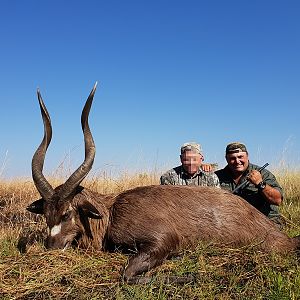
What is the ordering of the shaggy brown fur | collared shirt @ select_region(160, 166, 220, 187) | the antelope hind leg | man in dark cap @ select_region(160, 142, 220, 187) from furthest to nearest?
collared shirt @ select_region(160, 166, 220, 187), man in dark cap @ select_region(160, 142, 220, 187), the shaggy brown fur, the antelope hind leg

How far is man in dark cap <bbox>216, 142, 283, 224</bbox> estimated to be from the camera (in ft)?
20.9

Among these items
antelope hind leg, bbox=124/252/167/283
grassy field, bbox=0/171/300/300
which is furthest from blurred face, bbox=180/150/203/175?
antelope hind leg, bbox=124/252/167/283

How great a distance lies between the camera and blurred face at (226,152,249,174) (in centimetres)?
→ 682

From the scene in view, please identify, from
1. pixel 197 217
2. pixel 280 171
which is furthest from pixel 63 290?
pixel 280 171

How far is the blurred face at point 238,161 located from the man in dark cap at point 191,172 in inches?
14.3

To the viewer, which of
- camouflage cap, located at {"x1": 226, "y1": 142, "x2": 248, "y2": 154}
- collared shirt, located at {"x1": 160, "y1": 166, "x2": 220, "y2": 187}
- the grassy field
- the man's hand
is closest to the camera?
the grassy field

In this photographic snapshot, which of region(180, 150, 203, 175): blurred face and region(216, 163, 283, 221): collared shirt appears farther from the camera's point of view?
region(180, 150, 203, 175): blurred face

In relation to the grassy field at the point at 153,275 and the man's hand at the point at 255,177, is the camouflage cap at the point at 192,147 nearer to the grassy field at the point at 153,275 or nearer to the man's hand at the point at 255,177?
the man's hand at the point at 255,177

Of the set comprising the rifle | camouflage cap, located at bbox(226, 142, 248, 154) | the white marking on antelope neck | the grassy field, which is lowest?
the grassy field

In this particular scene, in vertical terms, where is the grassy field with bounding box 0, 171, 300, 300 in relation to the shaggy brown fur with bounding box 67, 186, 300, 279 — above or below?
below

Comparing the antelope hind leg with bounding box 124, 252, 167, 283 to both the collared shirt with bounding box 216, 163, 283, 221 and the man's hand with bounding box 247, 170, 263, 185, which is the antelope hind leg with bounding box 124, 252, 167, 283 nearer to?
the man's hand with bounding box 247, 170, 263, 185

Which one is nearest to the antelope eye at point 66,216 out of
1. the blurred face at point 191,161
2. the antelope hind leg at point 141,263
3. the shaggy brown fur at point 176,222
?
the shaggy brown fur at point 176,222

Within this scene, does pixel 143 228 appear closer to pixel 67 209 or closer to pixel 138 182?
pixel 67 209

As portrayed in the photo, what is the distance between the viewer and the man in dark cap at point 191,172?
22.8 feet
